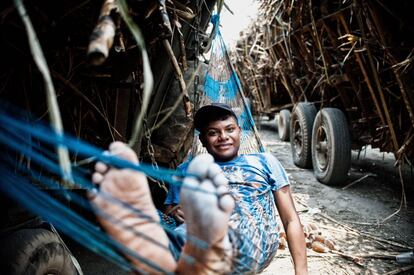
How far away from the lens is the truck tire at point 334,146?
3168 millimetres

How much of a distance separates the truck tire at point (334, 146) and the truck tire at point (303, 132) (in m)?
0.34

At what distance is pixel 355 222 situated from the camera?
2.72 m

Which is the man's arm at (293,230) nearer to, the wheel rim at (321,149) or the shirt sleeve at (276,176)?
the shirt sleeve at (276,176)

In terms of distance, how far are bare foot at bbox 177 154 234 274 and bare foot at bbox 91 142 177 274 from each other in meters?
0.06

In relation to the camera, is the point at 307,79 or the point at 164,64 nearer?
the point at 164,64

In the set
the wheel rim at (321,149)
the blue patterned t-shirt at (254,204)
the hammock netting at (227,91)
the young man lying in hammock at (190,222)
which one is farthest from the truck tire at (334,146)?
the young man lying in hammock at (190,222)

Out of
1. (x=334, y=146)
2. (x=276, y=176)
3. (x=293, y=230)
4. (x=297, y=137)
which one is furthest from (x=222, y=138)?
(x=297, y=137)

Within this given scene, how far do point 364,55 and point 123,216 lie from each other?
2446mm

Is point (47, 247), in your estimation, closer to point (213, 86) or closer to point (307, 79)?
point (213, 86)

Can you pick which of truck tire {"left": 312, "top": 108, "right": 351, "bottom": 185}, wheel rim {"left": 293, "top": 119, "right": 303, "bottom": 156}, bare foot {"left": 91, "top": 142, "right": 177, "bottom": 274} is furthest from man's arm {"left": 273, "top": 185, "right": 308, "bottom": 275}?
wheel rim {"left": 293, "top": 119, "right": 303, "bottom": 156}

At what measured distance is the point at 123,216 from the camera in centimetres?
75

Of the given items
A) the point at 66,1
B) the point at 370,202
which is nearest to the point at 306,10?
the point at 370,202

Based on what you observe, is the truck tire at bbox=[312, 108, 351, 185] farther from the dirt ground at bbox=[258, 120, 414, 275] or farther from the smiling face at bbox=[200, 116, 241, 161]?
the smiling face at bbox=[200, 116, 241, 161]

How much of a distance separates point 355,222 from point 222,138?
179 cm
